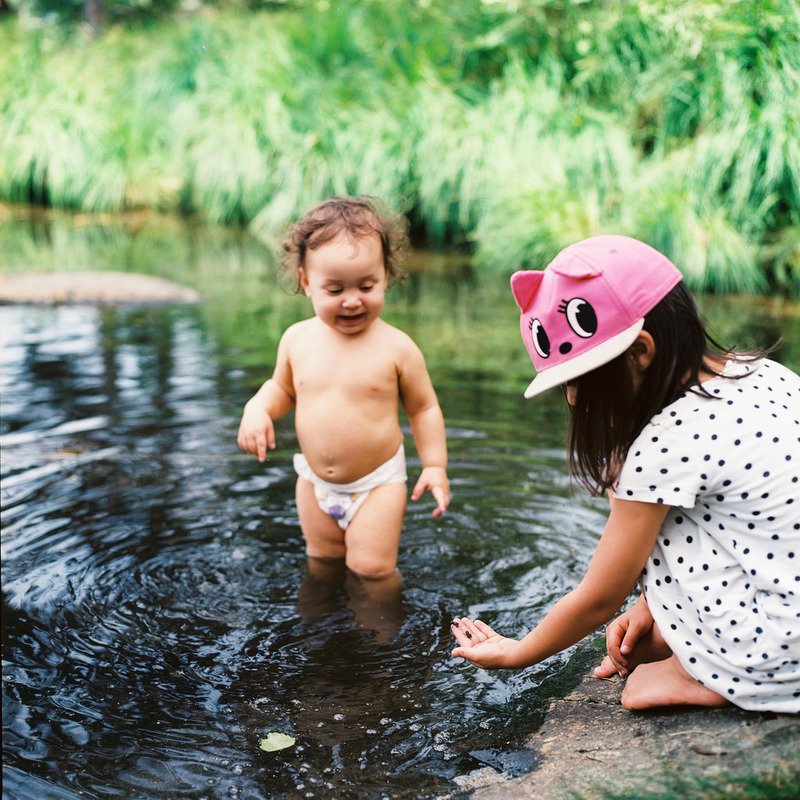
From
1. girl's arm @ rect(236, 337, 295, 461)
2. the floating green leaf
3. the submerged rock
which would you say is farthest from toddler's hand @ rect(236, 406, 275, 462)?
the submerged rock

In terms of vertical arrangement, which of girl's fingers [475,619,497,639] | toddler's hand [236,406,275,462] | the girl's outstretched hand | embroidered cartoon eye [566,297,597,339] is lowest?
girl's fingers [475,619,497,639]

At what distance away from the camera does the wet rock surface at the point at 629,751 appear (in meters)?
1.82

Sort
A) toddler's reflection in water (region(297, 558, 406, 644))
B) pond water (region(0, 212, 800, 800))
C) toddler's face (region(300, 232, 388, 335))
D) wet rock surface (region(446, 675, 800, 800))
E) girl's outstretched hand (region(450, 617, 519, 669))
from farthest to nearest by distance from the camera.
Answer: toddler's face (region(300, 232, 388, 335)) < toddler's reflection in water (region(297, 558, 406, 644)) < pond water (region(0, 212, 800, 800)) < girl's outstretched hand (region(450, 617, 519, 669)) < wet rock surface (region(446, 675, 800, 800))

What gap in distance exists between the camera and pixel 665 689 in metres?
2.09

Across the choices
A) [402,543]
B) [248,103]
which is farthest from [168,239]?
[402,543]

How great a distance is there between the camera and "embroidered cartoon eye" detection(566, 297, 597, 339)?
187 cm

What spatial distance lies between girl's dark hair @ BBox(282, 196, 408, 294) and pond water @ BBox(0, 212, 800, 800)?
107cm

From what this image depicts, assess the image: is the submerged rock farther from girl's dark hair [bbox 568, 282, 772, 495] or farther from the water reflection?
girl's dark hair [bbox 568, 282, 772, 495]

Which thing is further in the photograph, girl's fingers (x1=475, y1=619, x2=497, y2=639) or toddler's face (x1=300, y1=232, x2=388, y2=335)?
toddler's face (x1=300, y1=232, x2=388, y2=335)

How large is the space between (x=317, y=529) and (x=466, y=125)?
25.4 feet

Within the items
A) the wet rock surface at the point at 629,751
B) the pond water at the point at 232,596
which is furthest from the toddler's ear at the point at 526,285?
the pond water at the point at 232,596

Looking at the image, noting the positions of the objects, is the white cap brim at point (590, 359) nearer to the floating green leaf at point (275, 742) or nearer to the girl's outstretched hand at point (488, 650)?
the girl's outstretched hand at point (488, 650)

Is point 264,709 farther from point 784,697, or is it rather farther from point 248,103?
point 248,103

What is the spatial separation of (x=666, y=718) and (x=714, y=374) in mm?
770
